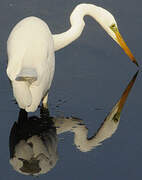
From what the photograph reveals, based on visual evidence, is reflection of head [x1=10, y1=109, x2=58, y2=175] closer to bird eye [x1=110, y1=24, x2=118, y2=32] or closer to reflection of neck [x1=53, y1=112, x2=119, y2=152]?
reflection of neck [x1=53, y1=112, x2=119, y2=152]

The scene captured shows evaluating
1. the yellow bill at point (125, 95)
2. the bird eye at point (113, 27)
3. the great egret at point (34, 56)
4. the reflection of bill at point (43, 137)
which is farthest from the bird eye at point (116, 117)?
the bird eye at point (113, 27)

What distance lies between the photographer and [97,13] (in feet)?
31.1

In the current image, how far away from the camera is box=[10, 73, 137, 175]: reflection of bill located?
6984 mm

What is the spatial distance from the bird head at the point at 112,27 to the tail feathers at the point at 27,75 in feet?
7.61

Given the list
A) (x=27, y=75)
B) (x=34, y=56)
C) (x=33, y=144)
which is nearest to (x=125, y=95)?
(x=34, y=56)

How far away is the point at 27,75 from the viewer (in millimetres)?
7156

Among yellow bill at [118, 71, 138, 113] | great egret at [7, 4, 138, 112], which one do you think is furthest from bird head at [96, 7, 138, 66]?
yellow bill at [118, 71, 138, 113]

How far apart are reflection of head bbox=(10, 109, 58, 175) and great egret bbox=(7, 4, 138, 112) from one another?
35 cm

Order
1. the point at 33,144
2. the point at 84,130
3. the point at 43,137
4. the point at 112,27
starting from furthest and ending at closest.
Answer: the point at 112,27
the point at 84,130
the point at 43,137
the point at 33,144

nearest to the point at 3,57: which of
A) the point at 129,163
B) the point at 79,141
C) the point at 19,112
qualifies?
the point at 19,112

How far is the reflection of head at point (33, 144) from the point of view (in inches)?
272

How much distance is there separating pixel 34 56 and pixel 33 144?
112 cm

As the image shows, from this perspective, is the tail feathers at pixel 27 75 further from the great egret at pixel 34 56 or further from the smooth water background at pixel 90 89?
the smooth water background at pixel 90 89

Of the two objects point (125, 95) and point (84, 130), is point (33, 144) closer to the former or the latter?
point (84, 130)
